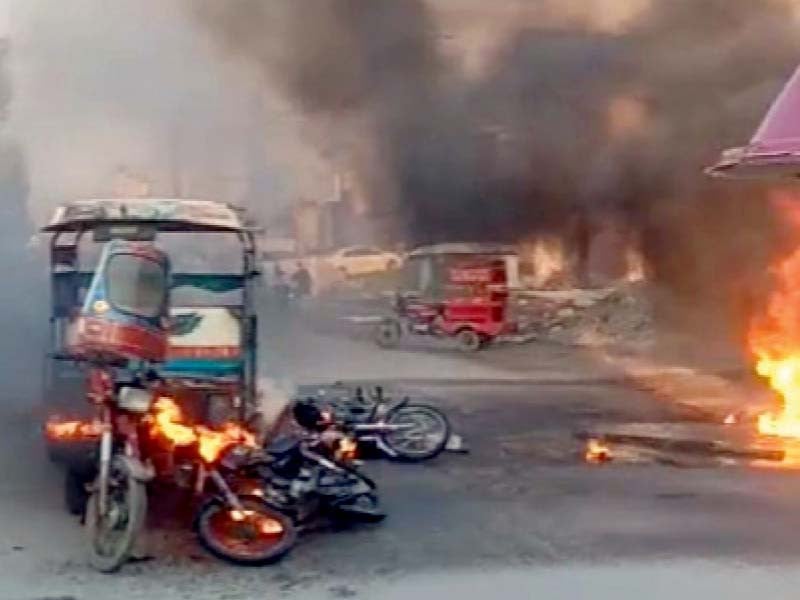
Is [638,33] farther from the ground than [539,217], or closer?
farther from the ground

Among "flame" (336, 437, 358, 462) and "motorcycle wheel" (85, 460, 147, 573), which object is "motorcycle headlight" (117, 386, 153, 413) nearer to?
"motorcycle wheel" (85, 460, 147, 573)

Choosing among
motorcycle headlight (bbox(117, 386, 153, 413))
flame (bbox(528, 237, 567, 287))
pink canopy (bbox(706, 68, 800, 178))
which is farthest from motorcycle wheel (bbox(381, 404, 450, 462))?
flame (bbox(528, 237, 567, 287))

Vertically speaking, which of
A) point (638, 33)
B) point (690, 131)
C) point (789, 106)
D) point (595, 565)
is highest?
point (638, 33)

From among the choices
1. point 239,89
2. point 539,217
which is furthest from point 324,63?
point 539,217

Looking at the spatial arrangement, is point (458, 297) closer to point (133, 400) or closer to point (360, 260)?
point (360, 260)

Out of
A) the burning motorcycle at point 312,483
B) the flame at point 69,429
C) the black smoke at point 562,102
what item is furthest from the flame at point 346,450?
the black smoke at point 562,102

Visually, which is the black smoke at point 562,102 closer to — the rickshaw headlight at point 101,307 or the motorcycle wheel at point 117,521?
the rickshaw headlight at point 101,307

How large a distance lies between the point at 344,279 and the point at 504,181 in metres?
13.6

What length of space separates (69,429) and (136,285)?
1173 mm

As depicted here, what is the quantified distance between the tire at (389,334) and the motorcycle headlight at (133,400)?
1683 centimetres

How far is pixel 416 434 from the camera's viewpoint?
11273mm

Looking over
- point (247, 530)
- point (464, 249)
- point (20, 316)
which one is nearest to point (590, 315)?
point (464, 249)

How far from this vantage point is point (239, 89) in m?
24.8

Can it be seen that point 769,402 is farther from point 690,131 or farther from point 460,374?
point 690,131
